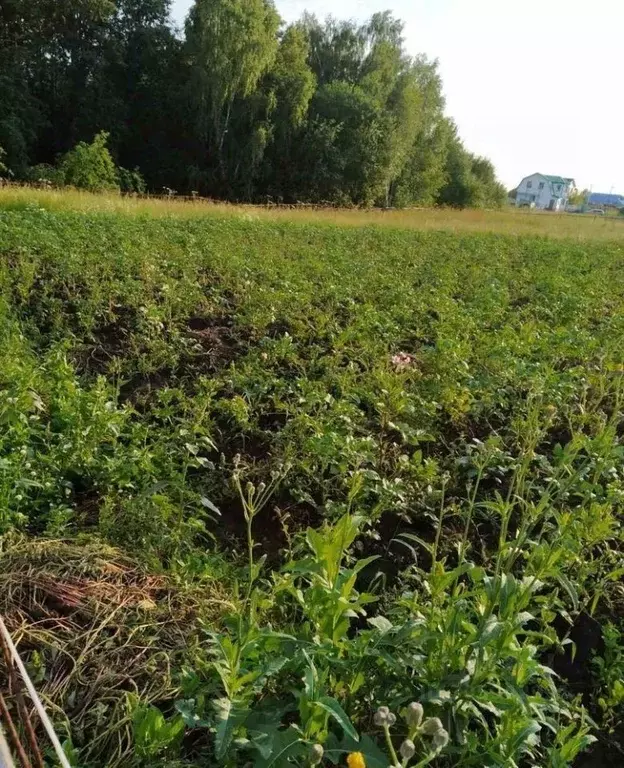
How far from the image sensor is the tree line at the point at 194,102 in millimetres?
29625

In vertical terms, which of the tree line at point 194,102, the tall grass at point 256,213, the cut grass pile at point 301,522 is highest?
the tree line at point 194,102

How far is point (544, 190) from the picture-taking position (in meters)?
103

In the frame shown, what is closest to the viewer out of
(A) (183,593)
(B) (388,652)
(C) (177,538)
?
(B) (388,652)

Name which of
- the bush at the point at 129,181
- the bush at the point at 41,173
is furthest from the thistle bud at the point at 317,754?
the bush at the point at 129,181

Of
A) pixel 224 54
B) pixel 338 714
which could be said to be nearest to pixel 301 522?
pixel 338 714

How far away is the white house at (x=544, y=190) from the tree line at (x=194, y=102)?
73718 millimetres

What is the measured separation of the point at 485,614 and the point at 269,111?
33.2 meters

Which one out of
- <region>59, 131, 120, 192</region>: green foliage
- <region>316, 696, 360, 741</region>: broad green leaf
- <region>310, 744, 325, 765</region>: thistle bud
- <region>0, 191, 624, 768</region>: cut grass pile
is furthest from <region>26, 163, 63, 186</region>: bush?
<region>310, 744, 325, 765</region>: thistle bud

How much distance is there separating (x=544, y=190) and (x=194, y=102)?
8652 cm

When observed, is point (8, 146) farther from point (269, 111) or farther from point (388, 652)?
point (388, 652)

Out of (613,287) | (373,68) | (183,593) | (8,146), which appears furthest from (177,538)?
(373,68)

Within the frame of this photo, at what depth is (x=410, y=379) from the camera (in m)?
4.72

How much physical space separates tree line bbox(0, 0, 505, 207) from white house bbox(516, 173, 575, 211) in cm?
7372

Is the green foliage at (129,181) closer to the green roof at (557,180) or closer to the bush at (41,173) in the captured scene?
the bush at (41,173)
